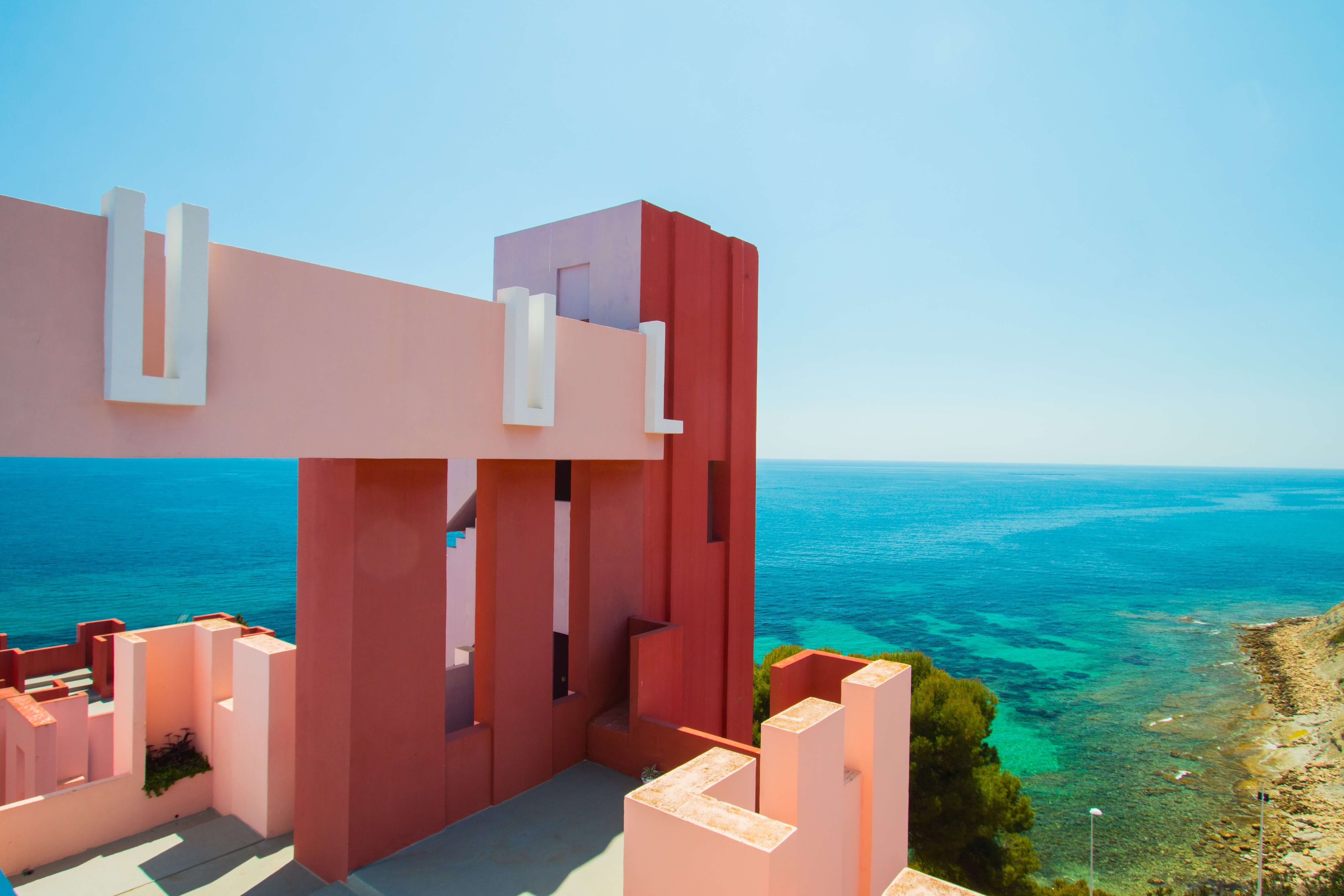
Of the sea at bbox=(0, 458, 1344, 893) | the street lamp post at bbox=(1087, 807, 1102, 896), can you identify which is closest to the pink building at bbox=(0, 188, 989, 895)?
the street lamp post at bbox=(1087, 807, 1102, 896)

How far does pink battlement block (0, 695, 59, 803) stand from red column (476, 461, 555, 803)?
6.03 meters

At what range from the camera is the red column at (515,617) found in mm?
8219

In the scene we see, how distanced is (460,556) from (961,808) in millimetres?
15921

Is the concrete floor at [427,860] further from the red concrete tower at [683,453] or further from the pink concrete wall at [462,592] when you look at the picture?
the pink concrete wall at [462,592]

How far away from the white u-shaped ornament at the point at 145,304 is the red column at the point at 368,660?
2.17 m

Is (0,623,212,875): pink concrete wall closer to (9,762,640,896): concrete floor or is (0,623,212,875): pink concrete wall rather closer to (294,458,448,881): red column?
(9,762,640,896): concrete floor

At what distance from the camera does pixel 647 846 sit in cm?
445

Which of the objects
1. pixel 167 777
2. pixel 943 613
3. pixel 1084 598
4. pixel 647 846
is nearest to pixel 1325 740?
pixel 943 613

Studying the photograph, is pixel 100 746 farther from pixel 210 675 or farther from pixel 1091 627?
Answer: pixel 1091 627

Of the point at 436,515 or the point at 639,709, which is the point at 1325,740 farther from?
the point at 436,515

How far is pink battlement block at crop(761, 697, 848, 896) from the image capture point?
531 centimetres

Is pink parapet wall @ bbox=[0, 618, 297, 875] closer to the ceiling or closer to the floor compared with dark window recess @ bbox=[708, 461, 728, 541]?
closer to the floor

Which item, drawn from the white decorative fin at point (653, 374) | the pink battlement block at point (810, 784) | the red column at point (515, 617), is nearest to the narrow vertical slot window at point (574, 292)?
the white decorative fin at point (653, 374)

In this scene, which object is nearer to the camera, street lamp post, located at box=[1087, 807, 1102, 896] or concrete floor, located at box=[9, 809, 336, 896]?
concrete floor, located at box=[9, 809, 336, 896]
